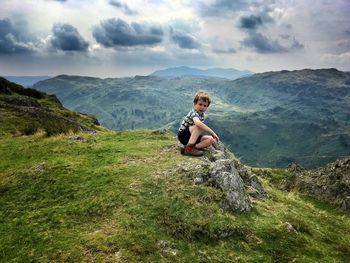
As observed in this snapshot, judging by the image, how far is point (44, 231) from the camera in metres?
15.2

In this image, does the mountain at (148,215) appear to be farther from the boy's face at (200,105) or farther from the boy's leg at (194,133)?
the boy's face at (200,105)

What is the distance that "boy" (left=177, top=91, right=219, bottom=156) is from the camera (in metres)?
21.6

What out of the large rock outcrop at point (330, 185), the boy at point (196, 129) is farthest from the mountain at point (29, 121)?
the large rock outcrop at point (330, 185)

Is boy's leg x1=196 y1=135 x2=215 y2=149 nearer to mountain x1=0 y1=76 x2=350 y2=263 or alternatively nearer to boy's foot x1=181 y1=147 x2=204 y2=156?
boy's foot x1=181 y1=147 x2=204 y2=156

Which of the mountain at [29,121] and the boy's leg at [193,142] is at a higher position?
the boy's leg at [193,142]

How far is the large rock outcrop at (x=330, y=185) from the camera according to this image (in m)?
37.5

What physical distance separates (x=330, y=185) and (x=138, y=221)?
3147 centimetres

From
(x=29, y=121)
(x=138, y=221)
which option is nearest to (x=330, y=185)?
(x=138, y=221)

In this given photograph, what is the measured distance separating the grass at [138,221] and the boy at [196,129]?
116 centimetres

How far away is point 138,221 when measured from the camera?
1573 cm

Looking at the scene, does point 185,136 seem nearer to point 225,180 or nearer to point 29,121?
point 225,180

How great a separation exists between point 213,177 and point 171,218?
413 cm

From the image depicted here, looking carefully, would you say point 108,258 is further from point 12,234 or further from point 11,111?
point 11,111

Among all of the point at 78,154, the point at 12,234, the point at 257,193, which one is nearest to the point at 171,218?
the point at 12,234
